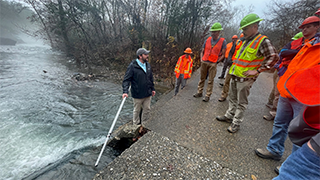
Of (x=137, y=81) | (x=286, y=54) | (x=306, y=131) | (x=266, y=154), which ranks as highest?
(x=286, y=54)

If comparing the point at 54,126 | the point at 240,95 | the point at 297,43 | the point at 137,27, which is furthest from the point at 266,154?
the point at 137,27

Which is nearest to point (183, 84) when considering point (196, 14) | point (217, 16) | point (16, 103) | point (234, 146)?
point (234, 146)

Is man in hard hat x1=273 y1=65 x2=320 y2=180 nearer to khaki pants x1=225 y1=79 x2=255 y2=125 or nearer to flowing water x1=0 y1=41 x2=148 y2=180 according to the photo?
khaki pants x1=225 y1=79 x2=255 y2=125

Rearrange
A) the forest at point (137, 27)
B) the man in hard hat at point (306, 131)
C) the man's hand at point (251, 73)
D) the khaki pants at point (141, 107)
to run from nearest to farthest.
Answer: the man in hard hat at point (306, 131)
the man's hand at point (251, 73)
the khaki pants at point (141, 107)
the forest at point (137, 27)

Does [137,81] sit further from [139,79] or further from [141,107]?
[141,107]

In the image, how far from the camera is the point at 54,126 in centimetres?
428

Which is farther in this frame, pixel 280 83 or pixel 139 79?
pixel 139 79

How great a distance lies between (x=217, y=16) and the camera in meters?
12.4

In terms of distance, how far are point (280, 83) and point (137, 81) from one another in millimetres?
2603

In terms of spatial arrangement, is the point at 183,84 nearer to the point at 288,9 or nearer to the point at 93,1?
the point at 288,9

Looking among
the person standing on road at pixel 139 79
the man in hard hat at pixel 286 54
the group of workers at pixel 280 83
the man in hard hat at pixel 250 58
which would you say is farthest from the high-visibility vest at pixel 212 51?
the person standing on road at pixel 139 79

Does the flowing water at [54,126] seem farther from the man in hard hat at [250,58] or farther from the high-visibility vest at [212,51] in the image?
the high-visibility vest at [212,51]

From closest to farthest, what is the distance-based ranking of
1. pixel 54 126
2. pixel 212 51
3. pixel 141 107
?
1. pixel 212 51
2. pixel 141 107
3. pixel 54 126

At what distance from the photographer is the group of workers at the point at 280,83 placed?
995mm
